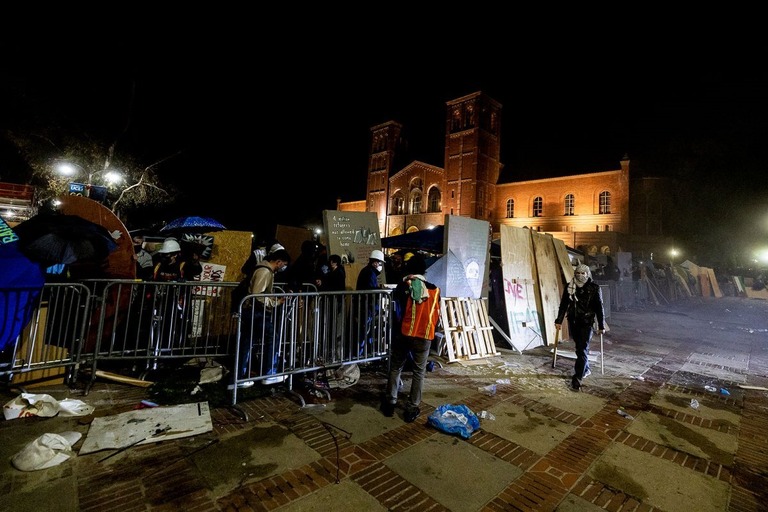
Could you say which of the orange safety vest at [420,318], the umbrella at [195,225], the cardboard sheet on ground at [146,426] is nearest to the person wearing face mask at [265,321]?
the cardboard sheet on ground at [146,426]

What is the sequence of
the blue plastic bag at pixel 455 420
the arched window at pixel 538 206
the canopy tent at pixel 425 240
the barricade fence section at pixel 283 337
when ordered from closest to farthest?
the blue plastic bag at pixel 455 420
the barricade fence section at pixel 283 337
the canopy tent at pixel 425 240
the arched window at pixel 538 206

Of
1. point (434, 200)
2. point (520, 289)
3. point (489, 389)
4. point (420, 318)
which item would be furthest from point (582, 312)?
point (434, 200)

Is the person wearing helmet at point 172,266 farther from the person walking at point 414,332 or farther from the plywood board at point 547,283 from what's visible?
the plywood board at point 547,283

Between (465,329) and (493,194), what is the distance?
3815 centimetres

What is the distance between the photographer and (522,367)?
6113mm

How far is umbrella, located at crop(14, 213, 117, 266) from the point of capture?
3.97m

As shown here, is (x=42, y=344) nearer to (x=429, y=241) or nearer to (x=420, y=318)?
(x=420, y=318)

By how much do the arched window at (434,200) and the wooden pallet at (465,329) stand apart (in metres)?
37.0

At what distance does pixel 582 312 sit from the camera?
5.38 meters

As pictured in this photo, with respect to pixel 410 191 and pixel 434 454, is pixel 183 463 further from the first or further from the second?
pixel 410 191

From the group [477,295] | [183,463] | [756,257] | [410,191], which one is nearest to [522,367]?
[477,295]

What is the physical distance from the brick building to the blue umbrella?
27317mm

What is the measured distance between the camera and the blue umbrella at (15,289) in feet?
12.3

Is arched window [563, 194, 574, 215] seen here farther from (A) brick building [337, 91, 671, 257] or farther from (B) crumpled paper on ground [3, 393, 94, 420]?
(B) crumpled paper on ground [3, 393, 94, 420]
